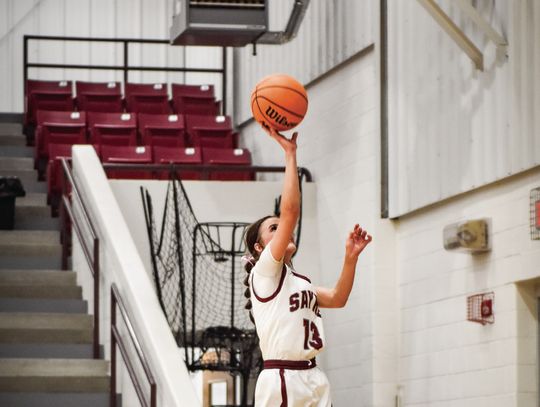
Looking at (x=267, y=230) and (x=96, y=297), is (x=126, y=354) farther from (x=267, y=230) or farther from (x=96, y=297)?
(x=267, y=230)

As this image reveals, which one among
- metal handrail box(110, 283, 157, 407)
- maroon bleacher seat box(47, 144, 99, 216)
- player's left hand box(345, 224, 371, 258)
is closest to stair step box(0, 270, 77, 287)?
metal handrail box(110, 283, 157, 407)

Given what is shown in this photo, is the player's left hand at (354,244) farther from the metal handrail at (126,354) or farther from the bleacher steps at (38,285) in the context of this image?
the bleacher steps at (38,285)

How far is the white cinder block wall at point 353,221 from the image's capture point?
10047 millimetres

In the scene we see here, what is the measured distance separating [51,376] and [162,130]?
16.7 ft

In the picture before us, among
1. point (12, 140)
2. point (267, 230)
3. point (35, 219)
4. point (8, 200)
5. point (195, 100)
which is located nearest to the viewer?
point (267, 230)

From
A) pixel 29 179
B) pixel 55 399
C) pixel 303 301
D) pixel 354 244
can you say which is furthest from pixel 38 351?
pixel 354 244

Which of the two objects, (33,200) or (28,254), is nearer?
(28,254)

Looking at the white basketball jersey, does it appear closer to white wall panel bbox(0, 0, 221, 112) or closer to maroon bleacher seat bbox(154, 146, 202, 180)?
maroon bleacher seat bbox(154, 146, 202, 180)

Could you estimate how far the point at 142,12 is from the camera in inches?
705

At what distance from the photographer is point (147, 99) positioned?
14797mm

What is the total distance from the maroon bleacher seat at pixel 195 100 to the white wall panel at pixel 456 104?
16.0 ft

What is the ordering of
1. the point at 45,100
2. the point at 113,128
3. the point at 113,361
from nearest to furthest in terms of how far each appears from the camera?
the point at 113,361 < the point at 113,128 < the point at 45,100

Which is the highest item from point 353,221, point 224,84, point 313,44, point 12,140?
point 224,84

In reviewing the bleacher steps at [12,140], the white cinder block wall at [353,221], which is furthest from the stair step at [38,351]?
the bleacher steps at [12,140]
